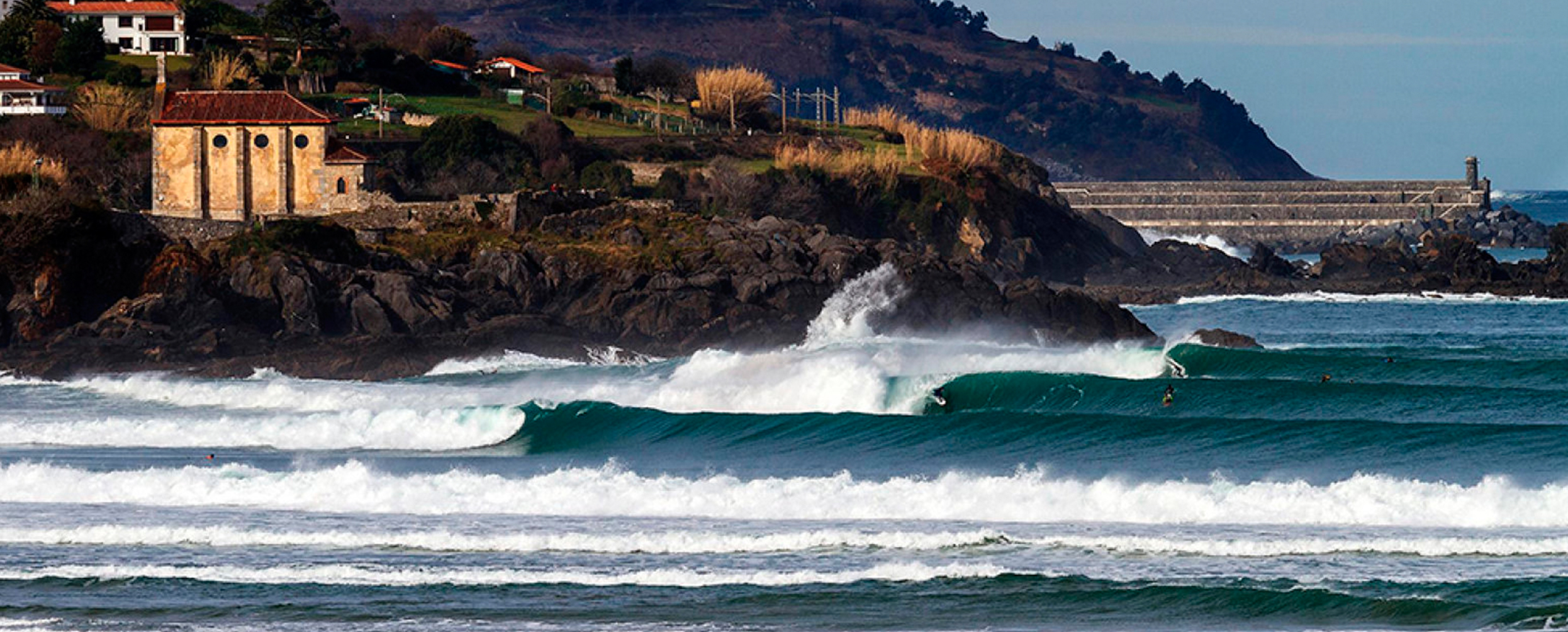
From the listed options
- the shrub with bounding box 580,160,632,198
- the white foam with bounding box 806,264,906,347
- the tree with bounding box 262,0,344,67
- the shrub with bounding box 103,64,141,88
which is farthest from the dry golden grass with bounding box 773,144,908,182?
the shrub with bounding box 103,64,141,88

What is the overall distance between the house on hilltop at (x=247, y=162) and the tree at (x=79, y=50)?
53.3ft

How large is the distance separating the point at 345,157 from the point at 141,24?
27357 mm

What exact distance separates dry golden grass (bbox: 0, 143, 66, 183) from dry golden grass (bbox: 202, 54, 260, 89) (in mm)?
10370

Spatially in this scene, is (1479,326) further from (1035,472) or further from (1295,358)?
(1035,472)

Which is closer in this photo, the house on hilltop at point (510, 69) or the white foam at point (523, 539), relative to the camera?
the white foam at point (523, 539)

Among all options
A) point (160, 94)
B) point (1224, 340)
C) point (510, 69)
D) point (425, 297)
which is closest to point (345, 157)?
point (160, 94)

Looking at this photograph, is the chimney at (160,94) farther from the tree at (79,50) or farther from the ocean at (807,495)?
the ocean at (807,495)

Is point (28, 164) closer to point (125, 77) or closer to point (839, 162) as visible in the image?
point (125, 77)

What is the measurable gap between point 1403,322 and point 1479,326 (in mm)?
2365

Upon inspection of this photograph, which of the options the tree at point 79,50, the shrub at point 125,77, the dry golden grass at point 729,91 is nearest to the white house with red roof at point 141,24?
the tree at point 79,50

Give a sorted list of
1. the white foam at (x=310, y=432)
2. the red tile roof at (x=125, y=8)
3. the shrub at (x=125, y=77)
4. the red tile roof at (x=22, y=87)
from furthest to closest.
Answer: the red tile roof at (x=125, y=8) → the shrub at (x=125, y=77) → the red tile roof at (x=22, y=87) → the white foam at (x=310, y=432)

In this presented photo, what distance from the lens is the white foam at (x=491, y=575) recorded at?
18516 millimetres

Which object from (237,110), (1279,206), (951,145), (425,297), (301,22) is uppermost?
(301,22)

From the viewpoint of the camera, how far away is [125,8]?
7431 centimetres
